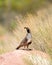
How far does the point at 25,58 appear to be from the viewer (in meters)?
9.64

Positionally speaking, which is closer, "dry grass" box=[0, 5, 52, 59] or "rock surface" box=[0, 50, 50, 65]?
"rock surface" box=[0, 50, 50, 65]

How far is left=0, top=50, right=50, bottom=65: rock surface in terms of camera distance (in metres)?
9.45

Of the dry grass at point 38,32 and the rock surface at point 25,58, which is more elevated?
the dry grass at point 38,32

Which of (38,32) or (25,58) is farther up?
(38,32)

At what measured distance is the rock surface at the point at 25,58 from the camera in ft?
31.0

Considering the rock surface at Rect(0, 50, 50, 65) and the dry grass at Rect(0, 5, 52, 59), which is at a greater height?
the dry grass at Rect(0, 5, 52, 59)

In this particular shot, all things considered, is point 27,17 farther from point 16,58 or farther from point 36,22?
point 16,58

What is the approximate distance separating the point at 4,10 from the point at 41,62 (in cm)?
2756

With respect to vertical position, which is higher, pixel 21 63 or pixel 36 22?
pixel 36 22

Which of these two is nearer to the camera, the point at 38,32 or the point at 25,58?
the point at 25,58

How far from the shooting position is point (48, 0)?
35.5m

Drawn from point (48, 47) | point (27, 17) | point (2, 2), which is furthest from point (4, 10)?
point (48, 47)

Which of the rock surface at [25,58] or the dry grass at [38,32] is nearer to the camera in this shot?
the rock surface at [25,58]

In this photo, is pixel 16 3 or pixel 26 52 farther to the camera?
pixel 16 3
